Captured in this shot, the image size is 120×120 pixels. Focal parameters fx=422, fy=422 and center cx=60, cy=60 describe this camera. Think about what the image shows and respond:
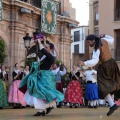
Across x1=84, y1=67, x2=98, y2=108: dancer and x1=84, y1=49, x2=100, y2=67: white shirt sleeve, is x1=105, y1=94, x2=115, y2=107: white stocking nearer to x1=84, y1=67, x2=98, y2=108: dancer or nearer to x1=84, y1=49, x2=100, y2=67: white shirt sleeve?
x1=84, y1=49, x2=100, y2=67: white shirt sleeve

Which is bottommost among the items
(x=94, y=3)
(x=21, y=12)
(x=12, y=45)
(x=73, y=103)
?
(x=73, y=103)

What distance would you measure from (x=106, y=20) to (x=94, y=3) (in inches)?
496

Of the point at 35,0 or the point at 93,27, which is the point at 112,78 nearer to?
the point at 35,0

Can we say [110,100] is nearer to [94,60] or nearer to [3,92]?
[94,60]

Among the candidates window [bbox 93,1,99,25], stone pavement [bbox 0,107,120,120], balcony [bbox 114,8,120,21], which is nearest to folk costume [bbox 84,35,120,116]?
stone pavement [bbox 0,107,120,120]

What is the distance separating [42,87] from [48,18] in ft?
37.5

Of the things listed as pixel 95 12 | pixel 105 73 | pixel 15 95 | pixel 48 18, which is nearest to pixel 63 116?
pixel 105 73

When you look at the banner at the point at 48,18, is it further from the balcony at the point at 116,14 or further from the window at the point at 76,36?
the window at the point at 76,36

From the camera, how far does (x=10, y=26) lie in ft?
58.4

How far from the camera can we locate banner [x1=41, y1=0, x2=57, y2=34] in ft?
63.9

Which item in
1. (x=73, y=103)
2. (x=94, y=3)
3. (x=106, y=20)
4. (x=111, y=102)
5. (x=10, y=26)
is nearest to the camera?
(x=111, y=102)

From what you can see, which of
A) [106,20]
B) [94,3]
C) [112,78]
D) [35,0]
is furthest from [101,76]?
[94,3]

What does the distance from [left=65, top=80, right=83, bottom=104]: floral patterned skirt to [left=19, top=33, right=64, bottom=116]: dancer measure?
20.5 ft

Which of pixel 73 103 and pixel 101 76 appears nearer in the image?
pixel 101 76
